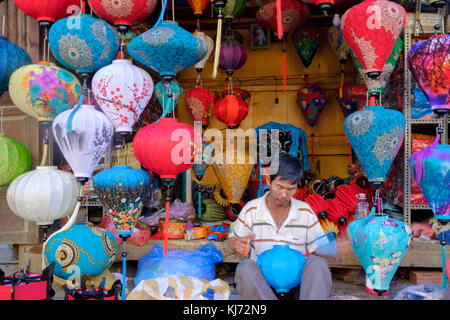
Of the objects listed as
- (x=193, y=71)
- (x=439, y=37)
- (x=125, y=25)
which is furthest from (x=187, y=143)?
(x=193, y=71)

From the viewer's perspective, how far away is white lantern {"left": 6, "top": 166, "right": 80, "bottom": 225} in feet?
8.24

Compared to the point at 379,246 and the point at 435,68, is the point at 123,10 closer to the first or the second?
the point at 435,68

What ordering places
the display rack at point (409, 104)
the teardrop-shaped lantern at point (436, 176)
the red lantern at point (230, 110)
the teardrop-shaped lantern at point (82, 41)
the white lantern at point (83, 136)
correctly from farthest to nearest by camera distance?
the red lantern at point (230, 110), the display rack at point (409, 104), the teardrop-shaped lantern at point (82, 41), the white lantern at point (83, 136), the teardrop-shaped lantern at point (436, 176)

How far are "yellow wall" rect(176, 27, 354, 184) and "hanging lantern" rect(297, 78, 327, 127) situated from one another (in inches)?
10.9

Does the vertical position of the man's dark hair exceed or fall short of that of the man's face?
it exceeds it

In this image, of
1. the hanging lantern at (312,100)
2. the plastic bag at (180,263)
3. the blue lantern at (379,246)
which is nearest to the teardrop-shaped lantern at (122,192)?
the plastic bag at (180,263)

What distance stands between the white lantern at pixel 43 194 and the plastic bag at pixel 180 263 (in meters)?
0.72

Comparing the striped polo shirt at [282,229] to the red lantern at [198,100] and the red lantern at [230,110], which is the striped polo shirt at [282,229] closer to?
the red lantern at [230,110]

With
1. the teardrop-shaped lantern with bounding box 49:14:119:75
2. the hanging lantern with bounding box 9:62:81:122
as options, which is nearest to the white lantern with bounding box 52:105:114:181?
the hanging lantern with bounding box 9:62:81:122

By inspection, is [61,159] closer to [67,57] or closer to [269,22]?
[67,57]

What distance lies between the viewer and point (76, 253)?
255cm

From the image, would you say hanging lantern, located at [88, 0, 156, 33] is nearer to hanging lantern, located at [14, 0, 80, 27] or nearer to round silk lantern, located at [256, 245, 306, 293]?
hanging lantern, located at [14, 0, 80, 27]

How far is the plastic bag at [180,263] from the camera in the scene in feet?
9.44
